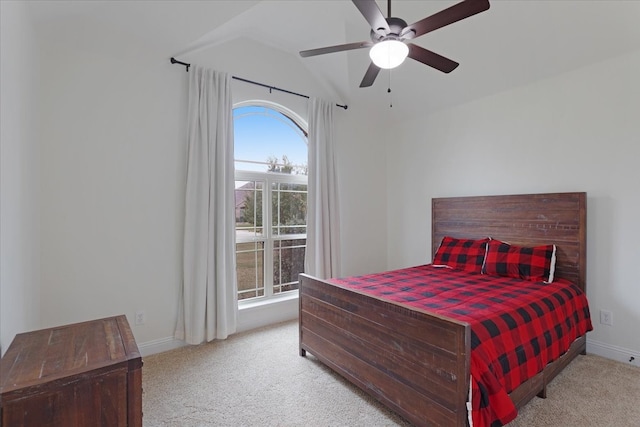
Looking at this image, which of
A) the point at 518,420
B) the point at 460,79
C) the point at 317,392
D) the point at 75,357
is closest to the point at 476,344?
the point at 518,420

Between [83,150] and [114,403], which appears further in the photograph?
[83,150]

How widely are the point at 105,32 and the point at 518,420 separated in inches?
158

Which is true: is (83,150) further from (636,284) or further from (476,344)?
(636,284)

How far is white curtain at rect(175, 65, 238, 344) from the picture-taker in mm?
2902

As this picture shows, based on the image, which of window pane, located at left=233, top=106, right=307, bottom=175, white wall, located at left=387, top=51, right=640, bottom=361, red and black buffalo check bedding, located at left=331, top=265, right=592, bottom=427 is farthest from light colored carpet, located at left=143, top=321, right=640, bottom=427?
window pane, located at left=233, top=106, right=307, bottom=175

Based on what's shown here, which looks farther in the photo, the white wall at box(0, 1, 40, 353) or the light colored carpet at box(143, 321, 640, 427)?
the light colored carpet at box(143, 321, 640, 427)

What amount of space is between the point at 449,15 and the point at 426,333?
5.56 feet

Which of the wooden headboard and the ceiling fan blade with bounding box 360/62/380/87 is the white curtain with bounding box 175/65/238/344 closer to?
the ceiling fan blade with bounding box 360/62/380/87

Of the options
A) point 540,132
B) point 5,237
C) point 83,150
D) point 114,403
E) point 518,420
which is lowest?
point 518,420

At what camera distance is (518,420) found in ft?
6.26

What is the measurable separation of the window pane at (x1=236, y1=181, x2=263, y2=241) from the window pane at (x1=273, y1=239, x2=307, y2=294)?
33cm

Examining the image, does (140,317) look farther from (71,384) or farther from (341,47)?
(341,47)

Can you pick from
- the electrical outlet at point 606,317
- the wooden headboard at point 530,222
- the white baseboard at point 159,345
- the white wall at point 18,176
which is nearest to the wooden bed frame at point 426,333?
the wooden headboard at point 530,222

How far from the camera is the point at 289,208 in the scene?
386 cm
